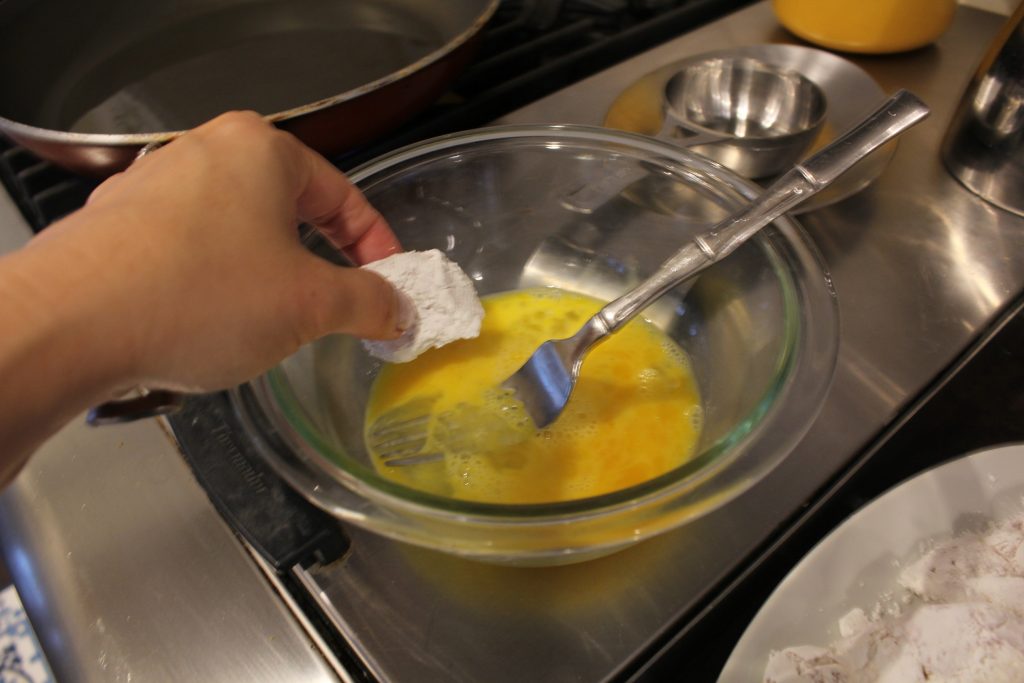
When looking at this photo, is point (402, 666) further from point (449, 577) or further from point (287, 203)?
point (287, 203)

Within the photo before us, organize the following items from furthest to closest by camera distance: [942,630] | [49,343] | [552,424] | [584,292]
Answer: [584,292] → [552,424] → [942,630] → [49,343]

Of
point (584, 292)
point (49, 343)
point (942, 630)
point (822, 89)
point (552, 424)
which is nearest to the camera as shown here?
point (49, 343)

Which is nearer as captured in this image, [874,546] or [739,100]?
[874,546]

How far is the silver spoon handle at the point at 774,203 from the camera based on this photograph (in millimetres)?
496

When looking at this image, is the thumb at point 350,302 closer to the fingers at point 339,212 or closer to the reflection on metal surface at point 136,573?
the fingers at point 339,212

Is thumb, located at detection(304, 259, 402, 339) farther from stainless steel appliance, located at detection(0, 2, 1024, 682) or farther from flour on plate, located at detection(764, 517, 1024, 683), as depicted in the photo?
flour on plate, located at detection(764, 517, 1024, 683)

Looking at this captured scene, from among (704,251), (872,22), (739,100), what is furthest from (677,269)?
(872,22)

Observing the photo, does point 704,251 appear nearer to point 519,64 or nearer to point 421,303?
point 421,303

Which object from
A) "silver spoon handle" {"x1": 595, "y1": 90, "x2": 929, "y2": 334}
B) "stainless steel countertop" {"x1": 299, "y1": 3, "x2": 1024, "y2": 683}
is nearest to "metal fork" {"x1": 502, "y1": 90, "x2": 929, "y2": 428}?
"silver spoon handle" {"x1": 595, "y1": 90, "x2": 929, "y2": 334}

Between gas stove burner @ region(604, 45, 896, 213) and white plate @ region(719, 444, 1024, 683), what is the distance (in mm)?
328

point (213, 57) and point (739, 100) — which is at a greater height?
point (213, 57)

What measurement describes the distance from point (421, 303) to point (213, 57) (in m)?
0.61

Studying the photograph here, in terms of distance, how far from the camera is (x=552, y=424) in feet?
1.82

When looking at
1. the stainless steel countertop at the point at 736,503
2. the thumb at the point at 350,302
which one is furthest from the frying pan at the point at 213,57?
the thumb at the point at 350,302
